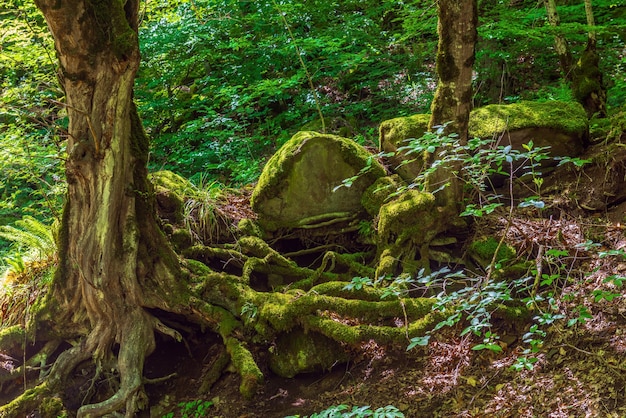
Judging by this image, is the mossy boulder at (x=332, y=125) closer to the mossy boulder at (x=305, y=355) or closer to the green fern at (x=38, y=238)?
the mossy boulder at (x=305, y=355)

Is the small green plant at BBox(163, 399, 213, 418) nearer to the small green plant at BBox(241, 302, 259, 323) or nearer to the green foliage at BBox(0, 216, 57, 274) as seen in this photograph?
the small green plant at BBox(241, 302, 259, 323)

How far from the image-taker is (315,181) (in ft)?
19.5

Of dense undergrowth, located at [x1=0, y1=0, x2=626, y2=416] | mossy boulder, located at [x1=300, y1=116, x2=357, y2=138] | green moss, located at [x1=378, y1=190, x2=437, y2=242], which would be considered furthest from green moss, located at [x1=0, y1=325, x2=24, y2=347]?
mossy boulder, located at [x1=300, y1=116, x2=357, y2=138]

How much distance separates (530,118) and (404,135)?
4.77 ft

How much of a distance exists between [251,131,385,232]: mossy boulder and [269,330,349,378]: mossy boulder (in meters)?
1.63

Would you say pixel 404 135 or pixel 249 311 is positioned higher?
pixel 404 135

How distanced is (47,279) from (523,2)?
9497 mm

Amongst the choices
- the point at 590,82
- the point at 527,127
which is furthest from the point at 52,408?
the point at 590,82

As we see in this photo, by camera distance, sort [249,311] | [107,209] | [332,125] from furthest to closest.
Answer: [332,125] < [249,311] < [107,209]

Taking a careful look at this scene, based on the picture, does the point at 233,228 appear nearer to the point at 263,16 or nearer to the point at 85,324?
the point at 85,324

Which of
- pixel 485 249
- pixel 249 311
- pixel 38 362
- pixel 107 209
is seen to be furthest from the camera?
pixel 38 362

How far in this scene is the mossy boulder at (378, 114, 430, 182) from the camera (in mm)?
5820

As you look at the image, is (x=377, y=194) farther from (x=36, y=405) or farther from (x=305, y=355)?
(x=36, y=405)

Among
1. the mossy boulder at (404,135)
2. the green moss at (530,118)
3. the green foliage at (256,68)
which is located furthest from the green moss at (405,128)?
the green foliage at (256,68)
